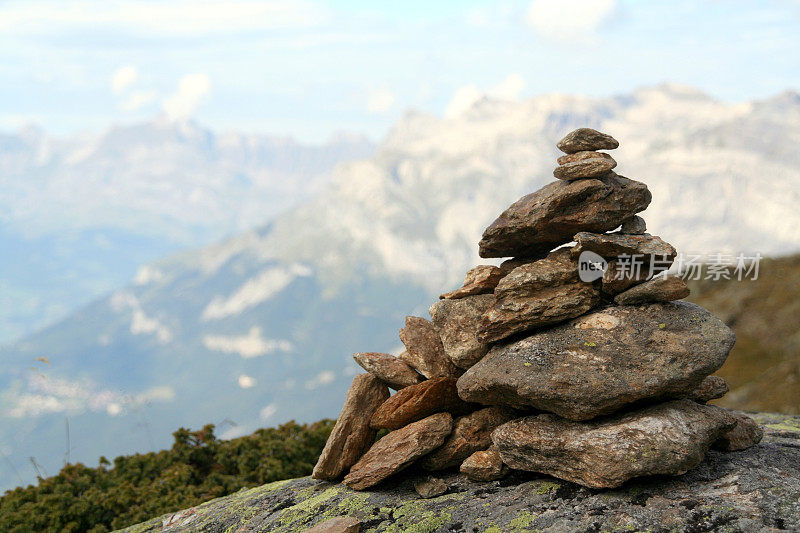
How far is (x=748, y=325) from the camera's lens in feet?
118

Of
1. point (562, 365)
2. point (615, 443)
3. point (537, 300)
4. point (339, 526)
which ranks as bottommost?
point (615, 443)

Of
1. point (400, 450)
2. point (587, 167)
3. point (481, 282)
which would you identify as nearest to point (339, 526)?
point (400, 450)

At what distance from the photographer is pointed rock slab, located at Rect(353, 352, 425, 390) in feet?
→ 44.5

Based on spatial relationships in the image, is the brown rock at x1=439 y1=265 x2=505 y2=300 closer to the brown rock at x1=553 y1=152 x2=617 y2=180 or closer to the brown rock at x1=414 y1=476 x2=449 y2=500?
the brown rock at x1=553 y1=152 x2=617 y2=180

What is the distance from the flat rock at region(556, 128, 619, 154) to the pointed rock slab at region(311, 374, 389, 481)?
7230mm

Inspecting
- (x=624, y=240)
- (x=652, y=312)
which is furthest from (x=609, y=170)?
(x=652, y=312)

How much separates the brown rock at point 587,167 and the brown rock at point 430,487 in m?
6.84

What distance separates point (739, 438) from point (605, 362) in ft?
11.3

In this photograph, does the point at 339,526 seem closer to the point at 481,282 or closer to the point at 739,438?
the point at 481,282

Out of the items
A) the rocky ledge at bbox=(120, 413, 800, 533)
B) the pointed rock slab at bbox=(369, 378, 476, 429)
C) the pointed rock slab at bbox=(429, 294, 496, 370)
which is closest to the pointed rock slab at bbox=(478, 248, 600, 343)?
→ the pointed rock slab at bbox=(429, 294, 496, 370)

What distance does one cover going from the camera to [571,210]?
12133 millimetres

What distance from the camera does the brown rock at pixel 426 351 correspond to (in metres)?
13.4

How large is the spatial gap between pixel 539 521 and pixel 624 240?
18.2ft

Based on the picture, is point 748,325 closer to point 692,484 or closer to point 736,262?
point 736,262
